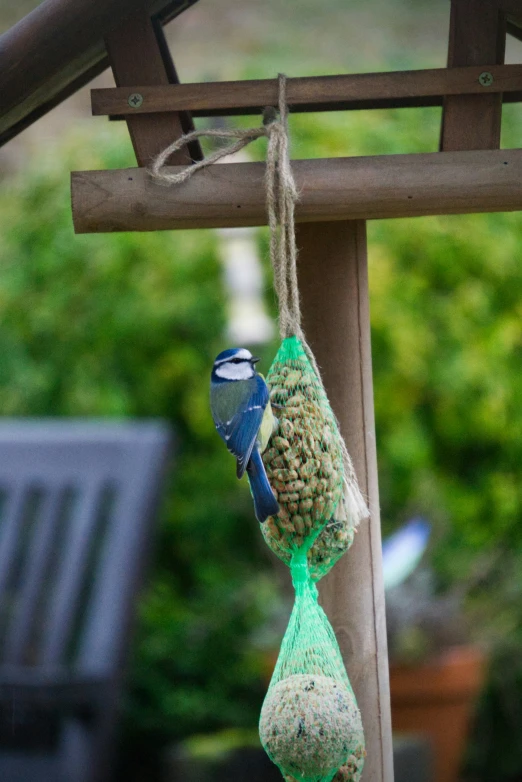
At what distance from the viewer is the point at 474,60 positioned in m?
1.44

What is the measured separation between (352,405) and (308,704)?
0.49 meters

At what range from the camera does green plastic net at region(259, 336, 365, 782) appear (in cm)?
138

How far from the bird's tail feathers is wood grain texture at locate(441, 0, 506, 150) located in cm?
58

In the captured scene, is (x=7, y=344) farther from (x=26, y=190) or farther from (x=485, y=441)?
(x=485, y=441)

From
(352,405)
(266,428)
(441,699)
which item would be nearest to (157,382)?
(441,699)

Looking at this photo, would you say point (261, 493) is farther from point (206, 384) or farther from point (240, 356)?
point (206, 384)

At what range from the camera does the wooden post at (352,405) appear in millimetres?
1578

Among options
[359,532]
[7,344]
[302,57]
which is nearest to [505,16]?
[359,532]

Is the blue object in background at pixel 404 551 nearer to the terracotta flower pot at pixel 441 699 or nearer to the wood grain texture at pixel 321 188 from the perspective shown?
the terracotta flower pot at pixel 441 699

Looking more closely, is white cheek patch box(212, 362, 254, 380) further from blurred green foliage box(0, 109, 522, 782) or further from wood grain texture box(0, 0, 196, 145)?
blurred green foliage box(0, 109, 522, 782)

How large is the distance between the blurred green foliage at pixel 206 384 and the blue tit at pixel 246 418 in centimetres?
256

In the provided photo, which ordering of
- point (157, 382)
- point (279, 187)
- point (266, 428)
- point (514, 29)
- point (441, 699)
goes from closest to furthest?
point (279, 187), point (266, 428), point (514, 29), point (441, 699), point (157, 382)

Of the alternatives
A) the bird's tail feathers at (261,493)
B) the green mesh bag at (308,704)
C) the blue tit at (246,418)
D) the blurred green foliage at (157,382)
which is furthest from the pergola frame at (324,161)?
the blurred green foliage at (157,382)

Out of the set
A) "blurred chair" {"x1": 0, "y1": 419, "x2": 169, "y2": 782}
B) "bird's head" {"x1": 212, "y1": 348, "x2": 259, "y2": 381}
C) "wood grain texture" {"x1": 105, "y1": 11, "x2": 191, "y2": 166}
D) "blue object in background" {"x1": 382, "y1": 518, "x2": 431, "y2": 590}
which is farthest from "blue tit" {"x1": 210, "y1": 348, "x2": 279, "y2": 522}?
"blurred chair" {"x1": 0, "y1": 419, "x2": 169, "y2": 782}
